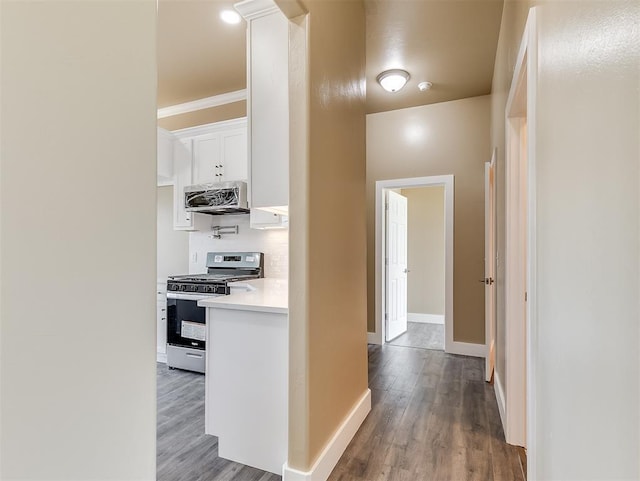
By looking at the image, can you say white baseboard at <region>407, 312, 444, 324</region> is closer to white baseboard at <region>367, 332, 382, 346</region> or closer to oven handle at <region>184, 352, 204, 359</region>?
white baseboard at <region>367, 332, 382, 346</region>

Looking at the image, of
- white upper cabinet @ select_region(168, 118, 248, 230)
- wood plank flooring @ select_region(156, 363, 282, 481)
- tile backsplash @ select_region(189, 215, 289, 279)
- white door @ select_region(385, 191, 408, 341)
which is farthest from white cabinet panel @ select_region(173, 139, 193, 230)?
white door @ select_region(385, 191, 408, 341)

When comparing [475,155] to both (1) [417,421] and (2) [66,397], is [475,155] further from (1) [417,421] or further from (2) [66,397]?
(2) [66,397]

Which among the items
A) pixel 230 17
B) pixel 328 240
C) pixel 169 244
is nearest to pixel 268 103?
pixel 328 240

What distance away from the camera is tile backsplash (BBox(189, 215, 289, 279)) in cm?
381

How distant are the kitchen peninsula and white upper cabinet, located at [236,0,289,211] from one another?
615mm

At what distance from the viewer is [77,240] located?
1.87 ft

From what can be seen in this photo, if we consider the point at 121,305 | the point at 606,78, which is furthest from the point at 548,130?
the point at 121,305

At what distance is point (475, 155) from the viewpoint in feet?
12.8

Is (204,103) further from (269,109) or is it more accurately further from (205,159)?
(269,109)

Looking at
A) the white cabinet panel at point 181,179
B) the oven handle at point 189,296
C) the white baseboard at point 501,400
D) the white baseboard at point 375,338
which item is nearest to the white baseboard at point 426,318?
the white baseboard at point 375,338

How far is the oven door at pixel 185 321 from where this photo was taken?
10.9 ft

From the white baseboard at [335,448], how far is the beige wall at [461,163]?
76.7 inches

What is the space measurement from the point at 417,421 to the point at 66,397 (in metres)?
2.36

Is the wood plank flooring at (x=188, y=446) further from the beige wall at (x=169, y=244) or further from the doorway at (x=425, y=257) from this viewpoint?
the doorway at (x=425, y=257)
